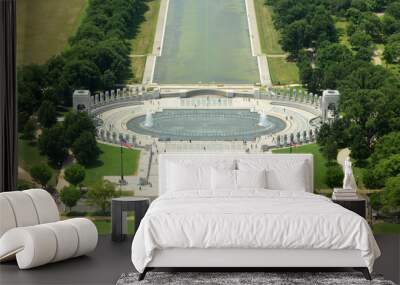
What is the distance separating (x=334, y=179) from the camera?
9.30 m

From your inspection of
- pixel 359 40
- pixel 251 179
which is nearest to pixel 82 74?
pixel 251 179

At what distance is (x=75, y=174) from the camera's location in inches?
372

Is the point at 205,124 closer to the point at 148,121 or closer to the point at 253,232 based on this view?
the point at 148,121

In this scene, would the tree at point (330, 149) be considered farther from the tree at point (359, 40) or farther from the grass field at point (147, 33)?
the grass field at point (147, 33)

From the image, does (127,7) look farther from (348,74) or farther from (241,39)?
(348,74)

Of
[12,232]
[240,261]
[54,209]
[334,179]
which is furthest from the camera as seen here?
[334,179]

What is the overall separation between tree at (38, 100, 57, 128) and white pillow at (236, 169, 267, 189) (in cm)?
266

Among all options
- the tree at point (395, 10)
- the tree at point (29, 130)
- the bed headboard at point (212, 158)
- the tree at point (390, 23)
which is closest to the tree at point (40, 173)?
the tree at point (29, 130)

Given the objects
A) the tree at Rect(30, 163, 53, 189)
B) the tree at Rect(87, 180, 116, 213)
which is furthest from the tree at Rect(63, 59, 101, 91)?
the tree at Rect(87, 180, 116, 213)

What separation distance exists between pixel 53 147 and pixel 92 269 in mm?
3109

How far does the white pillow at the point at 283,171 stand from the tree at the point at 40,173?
245 cm

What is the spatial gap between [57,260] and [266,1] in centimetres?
433

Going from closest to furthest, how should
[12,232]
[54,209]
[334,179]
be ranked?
[12,232], [54,209], [334,179]

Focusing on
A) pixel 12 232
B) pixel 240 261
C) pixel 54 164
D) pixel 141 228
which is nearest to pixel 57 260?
pixel 12 232
